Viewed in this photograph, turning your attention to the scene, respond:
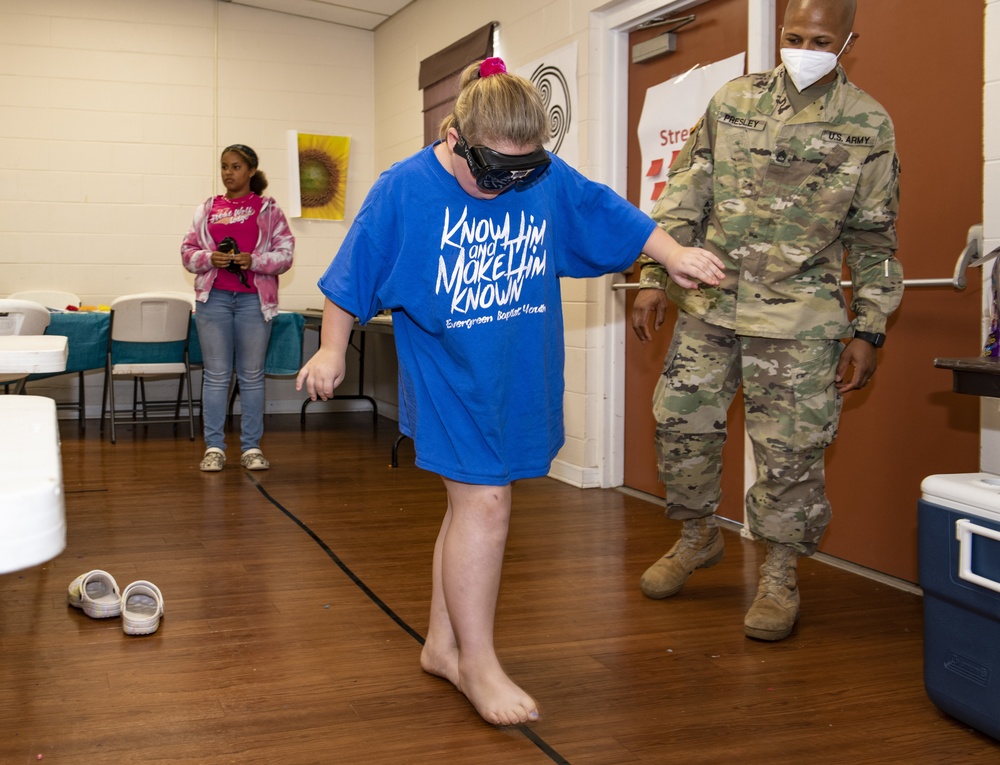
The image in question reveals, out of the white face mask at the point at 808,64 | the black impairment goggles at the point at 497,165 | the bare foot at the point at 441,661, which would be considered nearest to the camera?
the black impairment goggles at the point at 497,165

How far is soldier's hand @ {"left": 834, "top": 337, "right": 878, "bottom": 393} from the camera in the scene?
236cm

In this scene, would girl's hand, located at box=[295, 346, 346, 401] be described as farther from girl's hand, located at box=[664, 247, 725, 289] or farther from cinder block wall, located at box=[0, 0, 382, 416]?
cinder block wall, located at box=[0, 0, 382, 416]

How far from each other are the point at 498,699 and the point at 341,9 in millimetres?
5665

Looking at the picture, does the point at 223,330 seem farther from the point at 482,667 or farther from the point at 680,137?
the point at 482,667

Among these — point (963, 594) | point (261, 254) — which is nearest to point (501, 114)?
point (963, 594)

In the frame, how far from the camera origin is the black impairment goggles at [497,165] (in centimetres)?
171

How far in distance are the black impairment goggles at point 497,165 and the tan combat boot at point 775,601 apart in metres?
1.22

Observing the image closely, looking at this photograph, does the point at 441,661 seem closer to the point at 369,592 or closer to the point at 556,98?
the point at 369,592

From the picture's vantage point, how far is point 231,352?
4.74 m

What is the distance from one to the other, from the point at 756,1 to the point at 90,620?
2745 millimetres

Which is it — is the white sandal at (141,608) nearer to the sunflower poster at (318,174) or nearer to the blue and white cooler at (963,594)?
the blue and white cooler at (963,594)

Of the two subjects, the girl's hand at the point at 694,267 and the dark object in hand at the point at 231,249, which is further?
the dark object in hand at the point at 231,249

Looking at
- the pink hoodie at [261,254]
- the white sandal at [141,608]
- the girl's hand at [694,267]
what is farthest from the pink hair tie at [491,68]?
the pink hoodie at [261,254]

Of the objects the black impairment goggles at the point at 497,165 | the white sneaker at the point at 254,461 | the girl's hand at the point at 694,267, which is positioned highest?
the black impairment goggles at the point at 497,165
